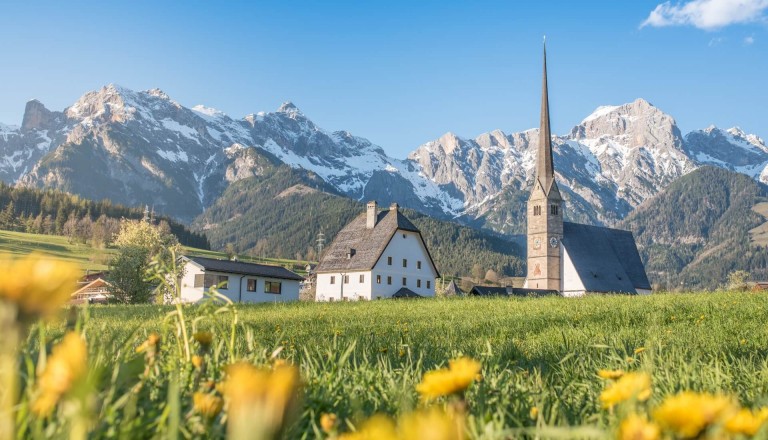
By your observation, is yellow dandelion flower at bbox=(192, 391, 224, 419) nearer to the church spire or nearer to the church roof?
the church roof

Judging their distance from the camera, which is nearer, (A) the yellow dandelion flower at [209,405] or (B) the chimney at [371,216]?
(A) the yellow dandelion flower at [209,405]

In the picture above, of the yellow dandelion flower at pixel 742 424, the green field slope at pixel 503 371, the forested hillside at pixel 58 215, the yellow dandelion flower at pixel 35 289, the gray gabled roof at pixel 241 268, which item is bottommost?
the green field slope at pixel 503 371

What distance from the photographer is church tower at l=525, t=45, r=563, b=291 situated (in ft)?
286

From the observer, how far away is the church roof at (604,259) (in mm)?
83500

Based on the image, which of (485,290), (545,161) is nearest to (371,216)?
(485,290)

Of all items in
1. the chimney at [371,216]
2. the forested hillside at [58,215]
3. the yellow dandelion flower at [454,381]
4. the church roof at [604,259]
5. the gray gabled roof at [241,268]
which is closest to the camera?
the yellow dandelion flower at [454,381]

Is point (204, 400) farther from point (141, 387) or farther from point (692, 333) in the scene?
point (692, 333)

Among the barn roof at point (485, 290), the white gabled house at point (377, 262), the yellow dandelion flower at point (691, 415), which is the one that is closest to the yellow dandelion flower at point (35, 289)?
the yellow dandelion flower at point (691, 415)

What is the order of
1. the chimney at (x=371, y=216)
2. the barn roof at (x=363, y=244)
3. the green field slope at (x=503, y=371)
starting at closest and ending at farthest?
1. the green field slope at (x=503, y=371)
2. the barn roof at (x=363, y=244)
3. the chimney at (x=371, y=216)

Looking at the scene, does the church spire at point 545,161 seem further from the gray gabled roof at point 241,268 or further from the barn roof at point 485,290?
the gray gabled roof at point 241,268

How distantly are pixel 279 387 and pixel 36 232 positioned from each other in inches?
7081

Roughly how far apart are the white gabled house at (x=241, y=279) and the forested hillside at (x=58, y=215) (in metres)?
85.4

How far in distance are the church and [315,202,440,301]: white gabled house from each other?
21400mm

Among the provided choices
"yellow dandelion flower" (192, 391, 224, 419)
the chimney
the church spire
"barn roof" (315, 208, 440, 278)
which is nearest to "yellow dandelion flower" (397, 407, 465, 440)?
"yellow dandelion flower" (192, 391, 224, 419)
